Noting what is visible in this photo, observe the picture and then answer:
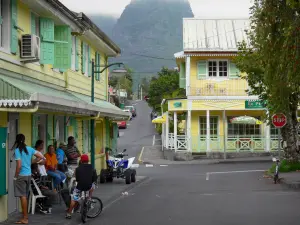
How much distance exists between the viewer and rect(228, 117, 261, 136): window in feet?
133

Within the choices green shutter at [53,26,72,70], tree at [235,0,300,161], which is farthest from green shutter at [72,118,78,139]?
tree at [235,0,300,161]

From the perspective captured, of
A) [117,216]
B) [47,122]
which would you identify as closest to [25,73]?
[47,122]

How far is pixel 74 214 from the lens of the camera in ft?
44.0

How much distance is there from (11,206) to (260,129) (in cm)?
2971

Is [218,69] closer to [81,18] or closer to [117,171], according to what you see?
[117,171]

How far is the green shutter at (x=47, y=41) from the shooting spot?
15500 millimetres

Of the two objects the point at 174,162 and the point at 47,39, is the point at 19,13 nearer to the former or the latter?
the point at 47,39

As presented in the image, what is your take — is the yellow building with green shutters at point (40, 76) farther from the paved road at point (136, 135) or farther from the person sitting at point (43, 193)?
the paved road at point (136, 135)

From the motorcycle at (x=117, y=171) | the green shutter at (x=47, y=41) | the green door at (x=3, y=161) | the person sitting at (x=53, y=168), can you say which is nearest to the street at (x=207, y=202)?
the motorcycle at (x=117, y=171)

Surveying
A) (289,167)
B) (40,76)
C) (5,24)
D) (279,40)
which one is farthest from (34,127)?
(289,167)

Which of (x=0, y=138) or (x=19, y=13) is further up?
(x=19, y=13)

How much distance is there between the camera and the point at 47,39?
611 inches

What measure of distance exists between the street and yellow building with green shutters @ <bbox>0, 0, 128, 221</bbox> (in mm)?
2712

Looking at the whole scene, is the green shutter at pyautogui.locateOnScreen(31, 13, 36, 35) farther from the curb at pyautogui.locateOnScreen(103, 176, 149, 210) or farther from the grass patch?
the grass patch
